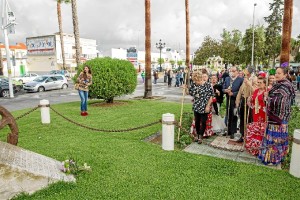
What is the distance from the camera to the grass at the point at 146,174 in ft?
12.5

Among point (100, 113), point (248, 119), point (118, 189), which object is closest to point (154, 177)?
point (118, 189)

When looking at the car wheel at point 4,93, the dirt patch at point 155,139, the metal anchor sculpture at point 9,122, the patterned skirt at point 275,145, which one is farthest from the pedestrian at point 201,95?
the car wheel at point 4,93

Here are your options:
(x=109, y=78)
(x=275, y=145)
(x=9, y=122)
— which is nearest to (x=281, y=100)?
(x=275, y=145)

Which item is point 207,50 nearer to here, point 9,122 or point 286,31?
point 286,31

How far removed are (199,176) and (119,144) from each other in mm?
2448

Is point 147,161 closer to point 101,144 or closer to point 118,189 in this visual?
point 118,189

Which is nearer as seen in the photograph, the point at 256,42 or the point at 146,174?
the point at 146,174

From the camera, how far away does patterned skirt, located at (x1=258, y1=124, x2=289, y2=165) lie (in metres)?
4.66

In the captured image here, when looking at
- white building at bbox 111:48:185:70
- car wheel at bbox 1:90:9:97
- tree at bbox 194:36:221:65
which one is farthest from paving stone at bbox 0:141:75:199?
white building at bbox 111:48:185:70

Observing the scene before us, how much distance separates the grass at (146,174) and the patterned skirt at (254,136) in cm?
71

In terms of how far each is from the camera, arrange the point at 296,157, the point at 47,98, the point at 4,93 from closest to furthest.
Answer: the point at 296,157 → the point at 47,98 → the point at 4,93

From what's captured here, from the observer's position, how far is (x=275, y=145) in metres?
4.68

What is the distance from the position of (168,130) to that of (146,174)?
133cm

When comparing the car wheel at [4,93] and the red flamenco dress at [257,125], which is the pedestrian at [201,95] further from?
the car wheel at [4,93]
